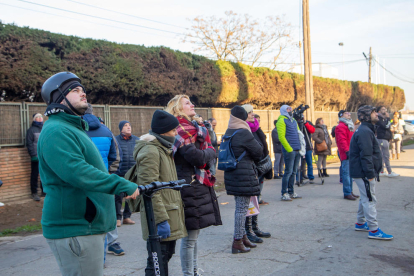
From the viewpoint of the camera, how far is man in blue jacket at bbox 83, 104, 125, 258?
198 inches

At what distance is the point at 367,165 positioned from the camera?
579cm

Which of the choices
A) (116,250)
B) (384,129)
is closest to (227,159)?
(116,250)

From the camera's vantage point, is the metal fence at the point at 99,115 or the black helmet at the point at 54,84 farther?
the metal fence at the point at 99,115

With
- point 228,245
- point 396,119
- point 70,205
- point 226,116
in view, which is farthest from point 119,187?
point 396,119

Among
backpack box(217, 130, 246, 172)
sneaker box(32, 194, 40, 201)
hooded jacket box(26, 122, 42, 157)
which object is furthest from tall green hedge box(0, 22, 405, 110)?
backpack box(217, 130, 246, 172)

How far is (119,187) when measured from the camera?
2.48 metres

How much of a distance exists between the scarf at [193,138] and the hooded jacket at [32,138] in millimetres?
6293

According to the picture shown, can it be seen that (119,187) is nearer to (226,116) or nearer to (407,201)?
(407,201)

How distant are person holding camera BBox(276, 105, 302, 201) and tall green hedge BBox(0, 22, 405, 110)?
513 centimetres

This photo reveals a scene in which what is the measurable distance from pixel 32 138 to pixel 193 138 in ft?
21.2

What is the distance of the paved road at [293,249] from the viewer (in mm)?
4703

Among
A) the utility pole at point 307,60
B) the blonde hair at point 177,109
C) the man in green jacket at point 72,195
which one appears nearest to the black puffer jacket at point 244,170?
the blonde hair at point 177,109

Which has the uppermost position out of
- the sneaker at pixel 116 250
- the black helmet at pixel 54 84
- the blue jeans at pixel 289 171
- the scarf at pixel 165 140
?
the black helmet at pixel 54 84

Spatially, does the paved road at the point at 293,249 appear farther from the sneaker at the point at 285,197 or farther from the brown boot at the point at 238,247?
the sneaker at the point at 285,197
